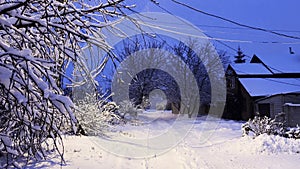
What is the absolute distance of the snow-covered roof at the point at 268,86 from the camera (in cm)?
2797

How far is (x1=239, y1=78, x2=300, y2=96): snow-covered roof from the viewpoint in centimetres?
2797

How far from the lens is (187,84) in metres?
33.1

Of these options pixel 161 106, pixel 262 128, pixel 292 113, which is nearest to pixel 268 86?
pixel 292 113

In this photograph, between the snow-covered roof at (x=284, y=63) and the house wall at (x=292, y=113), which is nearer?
the house wall at (x=292, y=113)

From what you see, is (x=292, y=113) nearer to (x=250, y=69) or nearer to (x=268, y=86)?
(x=268, y=86)

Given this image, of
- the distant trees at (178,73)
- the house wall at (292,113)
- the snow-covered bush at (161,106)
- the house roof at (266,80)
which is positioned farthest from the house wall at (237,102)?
the house wall at (292,113)

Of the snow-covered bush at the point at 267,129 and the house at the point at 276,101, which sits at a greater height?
the house at the point at 276,101

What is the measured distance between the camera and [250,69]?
108ft

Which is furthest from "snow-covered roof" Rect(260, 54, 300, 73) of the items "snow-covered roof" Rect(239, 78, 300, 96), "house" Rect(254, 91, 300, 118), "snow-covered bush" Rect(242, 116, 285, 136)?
"snow-covered bush" Rect(242, 116, 285, 136)

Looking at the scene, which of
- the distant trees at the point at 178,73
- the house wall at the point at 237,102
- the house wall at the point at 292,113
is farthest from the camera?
the distant trees at the point at 178,73

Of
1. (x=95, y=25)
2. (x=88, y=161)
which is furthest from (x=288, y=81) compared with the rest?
(x=95, y=25)

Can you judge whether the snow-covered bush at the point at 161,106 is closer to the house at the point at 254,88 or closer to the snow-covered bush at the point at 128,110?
the house at the point at 254,88

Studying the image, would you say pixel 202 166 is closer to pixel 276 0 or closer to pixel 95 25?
pixel 95 25

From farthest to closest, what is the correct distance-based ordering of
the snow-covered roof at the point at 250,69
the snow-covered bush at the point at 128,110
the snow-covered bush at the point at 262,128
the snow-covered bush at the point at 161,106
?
the snow-covered bush at the point at 161,106
the snow-covered roof at the point at 250,69
the snow-covered bush at the point at 128,110
the snow-covered bush at the point at 262,128
